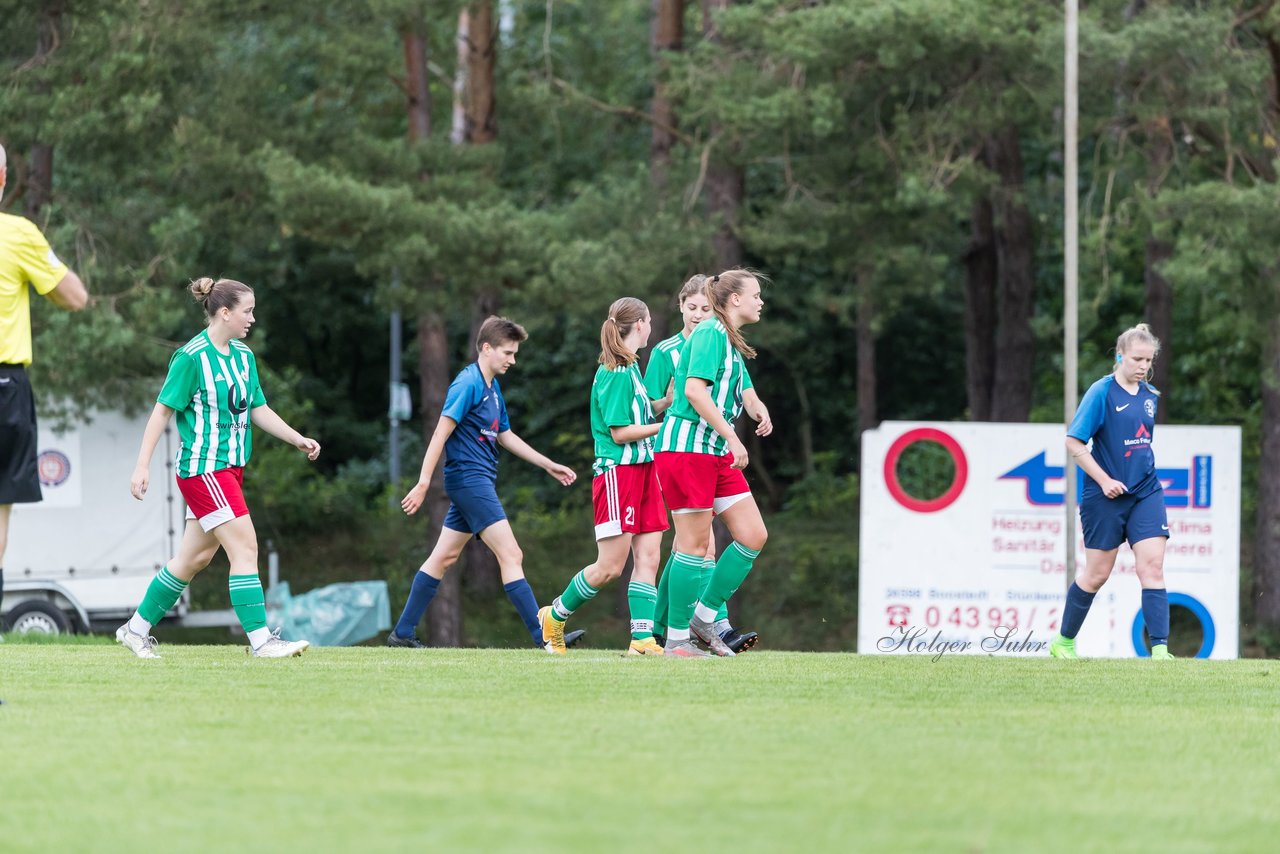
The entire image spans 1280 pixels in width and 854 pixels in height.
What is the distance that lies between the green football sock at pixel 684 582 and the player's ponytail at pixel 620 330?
106cm

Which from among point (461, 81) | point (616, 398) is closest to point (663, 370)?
point (616, 398)

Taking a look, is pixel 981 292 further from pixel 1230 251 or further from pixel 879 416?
pixel 1230 251

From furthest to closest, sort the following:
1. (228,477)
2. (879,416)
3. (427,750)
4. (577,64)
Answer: (879,416) < (577,64) < (228,477) < (427,750)

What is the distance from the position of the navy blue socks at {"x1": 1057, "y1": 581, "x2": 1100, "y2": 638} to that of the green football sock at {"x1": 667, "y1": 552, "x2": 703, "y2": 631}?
8.33ft

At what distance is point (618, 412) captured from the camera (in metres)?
9.73

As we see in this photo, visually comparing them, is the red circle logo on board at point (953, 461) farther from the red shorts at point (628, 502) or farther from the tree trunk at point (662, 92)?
the red shorts at point (628, 502)

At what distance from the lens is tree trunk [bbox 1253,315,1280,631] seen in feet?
70.1

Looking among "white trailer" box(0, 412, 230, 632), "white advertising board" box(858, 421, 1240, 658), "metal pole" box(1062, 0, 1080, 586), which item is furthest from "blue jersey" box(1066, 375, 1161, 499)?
"white trailer" box(0, 412, 230, 632)

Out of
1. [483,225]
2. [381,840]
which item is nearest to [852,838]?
[381,840]

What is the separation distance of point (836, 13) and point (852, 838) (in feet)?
50.8

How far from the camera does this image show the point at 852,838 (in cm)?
Result: 460

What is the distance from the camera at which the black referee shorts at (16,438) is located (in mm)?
7652

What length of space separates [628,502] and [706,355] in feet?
3.44

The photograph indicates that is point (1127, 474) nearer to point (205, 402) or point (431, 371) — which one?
point (205, 402)
